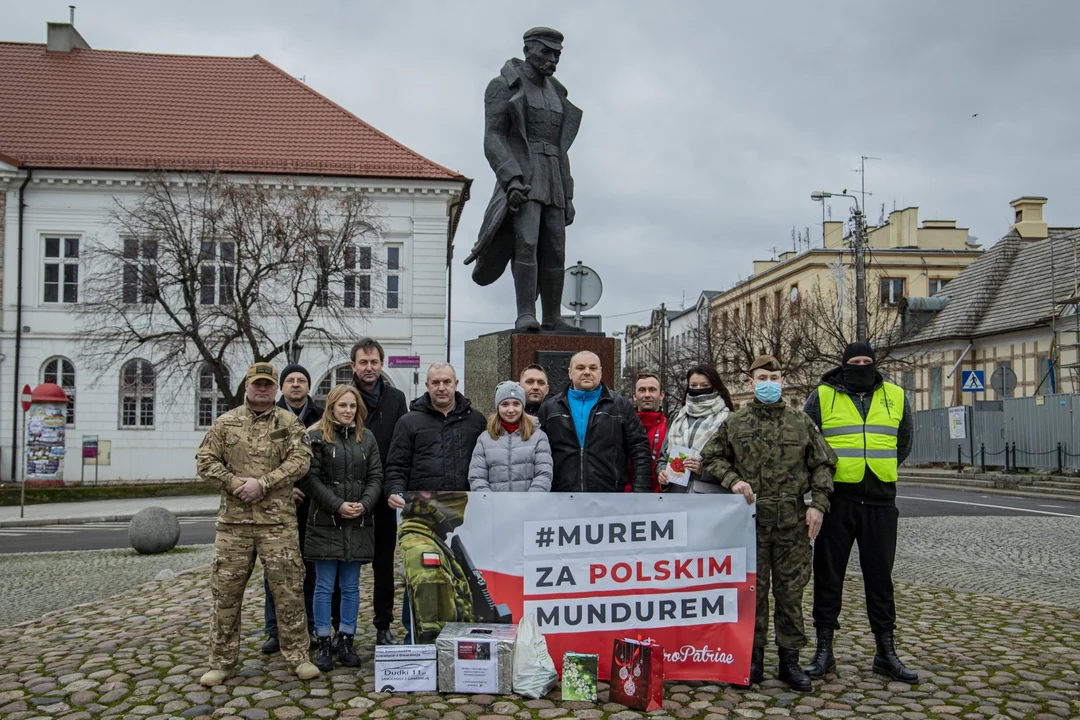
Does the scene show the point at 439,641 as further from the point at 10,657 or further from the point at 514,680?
the point at 10,657

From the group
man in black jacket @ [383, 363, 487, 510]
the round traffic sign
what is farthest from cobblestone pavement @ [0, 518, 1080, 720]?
the round traffic sign

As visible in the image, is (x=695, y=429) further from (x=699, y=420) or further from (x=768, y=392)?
(x=768, y=392)

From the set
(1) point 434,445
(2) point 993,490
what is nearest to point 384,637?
(1) point 434,445

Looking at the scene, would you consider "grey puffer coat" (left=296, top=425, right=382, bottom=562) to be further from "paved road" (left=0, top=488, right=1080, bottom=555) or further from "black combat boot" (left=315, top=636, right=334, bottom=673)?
"paved road" (left=0, top=488, right=1080, bottom=555)

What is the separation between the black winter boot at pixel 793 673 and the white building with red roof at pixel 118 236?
25.5 metres

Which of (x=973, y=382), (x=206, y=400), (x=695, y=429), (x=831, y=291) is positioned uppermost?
(x=831, y=291)

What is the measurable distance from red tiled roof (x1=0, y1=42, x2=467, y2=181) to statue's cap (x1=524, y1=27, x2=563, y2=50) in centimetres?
2308

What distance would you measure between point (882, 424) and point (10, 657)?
5.87m

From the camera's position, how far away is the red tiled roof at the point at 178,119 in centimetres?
3144

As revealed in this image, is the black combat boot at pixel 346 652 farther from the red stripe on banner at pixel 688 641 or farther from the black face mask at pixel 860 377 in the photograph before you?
the black face mask at pixel 860 377

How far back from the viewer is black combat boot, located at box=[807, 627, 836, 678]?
572 centimetres

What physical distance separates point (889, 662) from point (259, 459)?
400cm

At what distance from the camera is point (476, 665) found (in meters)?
5.33

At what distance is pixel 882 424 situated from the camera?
5836 millimetres
